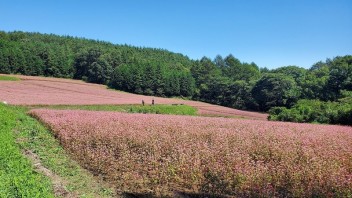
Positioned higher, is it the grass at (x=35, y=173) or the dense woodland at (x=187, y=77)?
the dense woodland at (x=187, y=77)

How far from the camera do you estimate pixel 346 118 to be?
3105 centimetres

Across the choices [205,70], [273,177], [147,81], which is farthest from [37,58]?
[273,177]

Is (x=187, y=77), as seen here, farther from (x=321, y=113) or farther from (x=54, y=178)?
(x=54, y=178)

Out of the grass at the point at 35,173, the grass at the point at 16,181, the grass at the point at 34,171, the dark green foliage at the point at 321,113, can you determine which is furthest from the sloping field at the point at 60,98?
the grass at the point at 16,181

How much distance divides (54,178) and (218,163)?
4904 mm

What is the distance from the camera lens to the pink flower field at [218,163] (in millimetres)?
8344

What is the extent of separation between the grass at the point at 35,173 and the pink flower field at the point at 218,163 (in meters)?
0.51

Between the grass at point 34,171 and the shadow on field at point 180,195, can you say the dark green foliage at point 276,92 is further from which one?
the shadow on field at point 180,195

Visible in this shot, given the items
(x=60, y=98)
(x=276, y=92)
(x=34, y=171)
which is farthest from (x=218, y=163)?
(x=276, y=92)

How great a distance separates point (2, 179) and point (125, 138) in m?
6.22

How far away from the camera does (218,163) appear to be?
9422 millimetres

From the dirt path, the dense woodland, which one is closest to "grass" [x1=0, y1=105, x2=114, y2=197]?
the dirt path

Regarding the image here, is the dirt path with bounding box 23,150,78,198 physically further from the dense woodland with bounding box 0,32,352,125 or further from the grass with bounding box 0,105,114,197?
the dense woodland with bounding box 0,32,352,125

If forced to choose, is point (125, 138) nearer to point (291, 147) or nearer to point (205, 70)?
point (291, 147)
